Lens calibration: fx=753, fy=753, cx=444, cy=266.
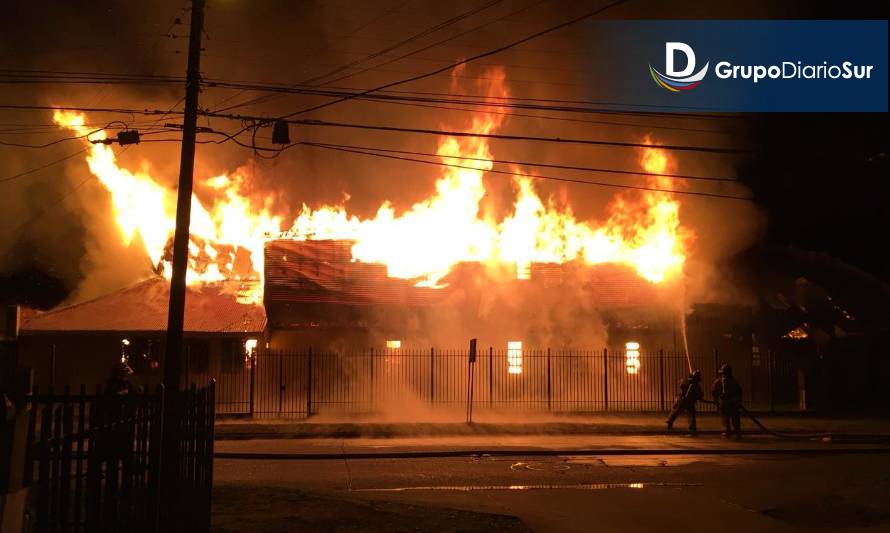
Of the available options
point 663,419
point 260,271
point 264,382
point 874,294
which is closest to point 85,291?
point 260,271

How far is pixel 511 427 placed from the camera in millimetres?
19516

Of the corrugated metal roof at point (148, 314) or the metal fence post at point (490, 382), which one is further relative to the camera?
the corrugated metal roof at point (148, 314)

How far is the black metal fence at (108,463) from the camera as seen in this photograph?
4.72 m

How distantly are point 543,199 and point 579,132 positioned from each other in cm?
380

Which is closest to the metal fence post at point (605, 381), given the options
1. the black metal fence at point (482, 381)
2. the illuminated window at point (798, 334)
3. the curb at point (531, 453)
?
the black metal fence at point (482, 381)

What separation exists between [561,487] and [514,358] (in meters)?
14.9

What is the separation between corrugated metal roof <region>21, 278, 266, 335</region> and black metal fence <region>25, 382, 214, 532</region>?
60.0 feet

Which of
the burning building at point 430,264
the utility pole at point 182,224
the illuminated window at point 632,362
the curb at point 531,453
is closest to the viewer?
the utility pole at point 182,224

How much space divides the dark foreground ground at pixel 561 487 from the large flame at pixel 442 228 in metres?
12.2

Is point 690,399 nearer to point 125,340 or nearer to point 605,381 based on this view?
point 605,381

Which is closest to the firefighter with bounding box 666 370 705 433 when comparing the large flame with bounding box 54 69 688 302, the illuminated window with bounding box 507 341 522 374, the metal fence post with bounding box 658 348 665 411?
the metal fence post with bounding box 658 348 665 411

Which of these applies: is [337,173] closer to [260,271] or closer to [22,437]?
[260,271]

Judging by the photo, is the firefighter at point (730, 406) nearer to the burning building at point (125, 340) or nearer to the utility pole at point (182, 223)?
the utility pole at point (182, 223)

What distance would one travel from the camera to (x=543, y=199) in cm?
2964
